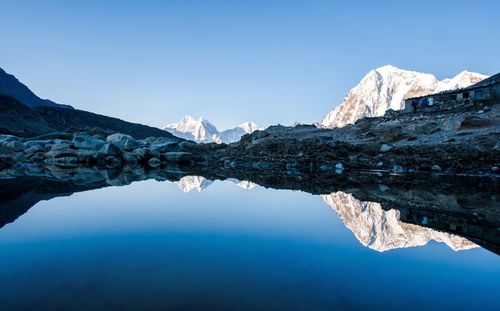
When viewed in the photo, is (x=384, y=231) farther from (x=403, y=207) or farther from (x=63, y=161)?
(x=63, y=161)

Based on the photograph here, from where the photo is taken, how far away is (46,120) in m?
87.8

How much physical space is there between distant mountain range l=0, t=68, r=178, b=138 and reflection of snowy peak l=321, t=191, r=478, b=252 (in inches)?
2145

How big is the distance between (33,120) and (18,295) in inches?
3502

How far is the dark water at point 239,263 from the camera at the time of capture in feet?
12.0

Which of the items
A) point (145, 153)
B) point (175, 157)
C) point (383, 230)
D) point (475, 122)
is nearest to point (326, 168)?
point (475, 122)

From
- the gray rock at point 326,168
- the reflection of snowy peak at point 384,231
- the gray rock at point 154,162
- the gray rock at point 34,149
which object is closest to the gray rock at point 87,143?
the gray rock at point 34,149

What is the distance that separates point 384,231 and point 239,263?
140 inches

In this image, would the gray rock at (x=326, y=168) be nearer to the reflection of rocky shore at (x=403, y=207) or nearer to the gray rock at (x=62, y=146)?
the reflection of rocky shore at (x=403, y=207)

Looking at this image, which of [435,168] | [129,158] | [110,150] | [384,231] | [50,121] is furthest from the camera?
[50,121]

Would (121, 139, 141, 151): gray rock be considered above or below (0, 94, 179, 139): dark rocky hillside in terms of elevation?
below

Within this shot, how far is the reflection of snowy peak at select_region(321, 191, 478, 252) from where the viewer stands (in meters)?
6.03

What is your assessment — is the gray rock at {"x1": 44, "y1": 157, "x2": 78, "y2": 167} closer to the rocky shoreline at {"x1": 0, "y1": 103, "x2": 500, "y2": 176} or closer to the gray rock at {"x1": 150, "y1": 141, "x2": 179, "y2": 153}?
the rocky shoreline at {"x1": 0, "y1": 103, "x2": 500, "y2": 176}

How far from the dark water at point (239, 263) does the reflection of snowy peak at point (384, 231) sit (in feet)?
0.09

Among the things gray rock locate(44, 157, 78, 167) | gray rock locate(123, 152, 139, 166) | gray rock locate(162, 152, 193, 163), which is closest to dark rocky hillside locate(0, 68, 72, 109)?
gray rock locate(44, 157, 78, 167)
